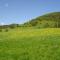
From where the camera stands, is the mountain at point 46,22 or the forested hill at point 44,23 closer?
the forested hill at point 44,23

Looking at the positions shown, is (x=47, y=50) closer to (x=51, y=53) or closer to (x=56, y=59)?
(x=51, y=53)

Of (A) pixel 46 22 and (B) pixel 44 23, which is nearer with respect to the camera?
(B) pixel 44 23

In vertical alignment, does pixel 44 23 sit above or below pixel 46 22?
below

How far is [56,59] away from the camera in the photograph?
71.8 ft

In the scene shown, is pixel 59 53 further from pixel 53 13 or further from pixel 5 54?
pixel 53 13

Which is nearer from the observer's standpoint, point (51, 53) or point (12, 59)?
point (12, 59)

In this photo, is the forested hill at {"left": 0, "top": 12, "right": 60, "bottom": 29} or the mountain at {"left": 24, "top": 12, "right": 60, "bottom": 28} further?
the mountain at {"left": 24, "top": 12, "right": 60, "bottom": 28}

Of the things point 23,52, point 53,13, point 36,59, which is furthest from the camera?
point 53,13

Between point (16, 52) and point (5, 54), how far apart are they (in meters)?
1.64

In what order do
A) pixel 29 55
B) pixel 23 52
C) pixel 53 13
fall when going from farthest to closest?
pixel 53 13 < pixel 23 52 < pixel 29 55

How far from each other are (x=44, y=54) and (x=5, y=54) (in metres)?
4.96

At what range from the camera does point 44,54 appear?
953 inches

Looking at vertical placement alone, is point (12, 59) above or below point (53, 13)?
below

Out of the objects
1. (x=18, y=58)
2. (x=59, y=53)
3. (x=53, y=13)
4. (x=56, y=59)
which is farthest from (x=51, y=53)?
(x=53, y=13)
